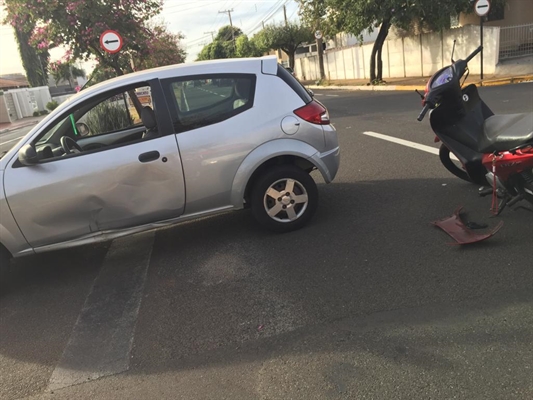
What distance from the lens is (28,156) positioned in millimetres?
Result: 3996

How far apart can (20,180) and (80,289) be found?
3.69 feet

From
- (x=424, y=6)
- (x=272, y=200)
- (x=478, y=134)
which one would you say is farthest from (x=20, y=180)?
(x=424, y=6)

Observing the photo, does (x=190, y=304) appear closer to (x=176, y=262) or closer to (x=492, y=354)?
(x=176, y=262)

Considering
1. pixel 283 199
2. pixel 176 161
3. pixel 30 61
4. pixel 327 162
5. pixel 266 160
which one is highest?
pixel 30 61

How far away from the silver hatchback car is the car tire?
0.03ft

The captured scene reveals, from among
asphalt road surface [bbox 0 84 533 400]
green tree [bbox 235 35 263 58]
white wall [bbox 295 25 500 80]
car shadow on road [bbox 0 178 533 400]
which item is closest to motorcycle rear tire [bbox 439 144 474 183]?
asphalt road surface [bbox 0 84 533 400]

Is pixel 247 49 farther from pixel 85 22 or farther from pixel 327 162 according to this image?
pixel 327 162

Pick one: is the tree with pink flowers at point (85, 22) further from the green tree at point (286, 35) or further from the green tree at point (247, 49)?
the green tree at point (247, 49)

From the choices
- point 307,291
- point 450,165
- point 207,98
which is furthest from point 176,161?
point 450,165

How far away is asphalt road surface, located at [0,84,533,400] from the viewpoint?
8.74ft

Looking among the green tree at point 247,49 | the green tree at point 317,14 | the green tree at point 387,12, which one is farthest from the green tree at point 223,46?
the green tree at point 387,12

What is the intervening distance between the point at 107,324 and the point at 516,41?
20095 mm

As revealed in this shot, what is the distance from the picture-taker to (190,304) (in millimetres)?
3645

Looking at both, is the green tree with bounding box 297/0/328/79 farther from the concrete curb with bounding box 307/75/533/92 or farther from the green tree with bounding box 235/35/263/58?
the green tree with bounding box 235/35/263/58
